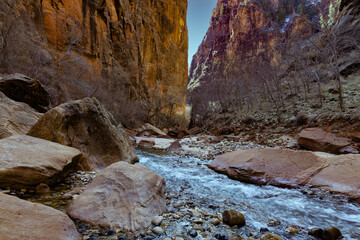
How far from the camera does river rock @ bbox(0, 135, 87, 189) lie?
109 inches

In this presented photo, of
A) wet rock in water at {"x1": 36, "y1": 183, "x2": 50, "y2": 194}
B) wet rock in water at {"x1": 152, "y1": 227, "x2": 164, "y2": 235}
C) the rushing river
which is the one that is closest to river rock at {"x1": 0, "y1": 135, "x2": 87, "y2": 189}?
wet rock in water at {"x1": 36, "y1": 183, "x2": 50, "y2": 194}

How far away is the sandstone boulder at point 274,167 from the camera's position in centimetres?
487

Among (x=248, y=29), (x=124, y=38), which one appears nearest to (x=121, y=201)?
(x=124, y=38)

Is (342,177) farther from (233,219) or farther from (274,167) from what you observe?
(233,219)

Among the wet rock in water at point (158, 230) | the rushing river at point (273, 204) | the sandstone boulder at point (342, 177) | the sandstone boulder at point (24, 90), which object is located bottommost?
the rushing river at point (273, 204)

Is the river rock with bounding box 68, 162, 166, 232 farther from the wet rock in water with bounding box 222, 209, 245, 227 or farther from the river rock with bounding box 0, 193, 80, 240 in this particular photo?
the wet rock in water with bounding box 222, 209, 245, 227

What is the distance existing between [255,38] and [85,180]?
296 feet

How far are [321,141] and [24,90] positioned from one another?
521 inches

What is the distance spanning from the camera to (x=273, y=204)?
12.2 feet

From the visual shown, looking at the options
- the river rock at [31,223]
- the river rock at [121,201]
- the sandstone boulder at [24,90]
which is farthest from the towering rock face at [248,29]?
the river rock at [31,223]

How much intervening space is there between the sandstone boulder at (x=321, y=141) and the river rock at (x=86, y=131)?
8.45m

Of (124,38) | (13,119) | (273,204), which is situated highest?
(124,38)

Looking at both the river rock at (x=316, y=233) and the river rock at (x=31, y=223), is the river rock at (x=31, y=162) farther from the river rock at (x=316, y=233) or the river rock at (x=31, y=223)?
the river rock at (x=316, y=233)

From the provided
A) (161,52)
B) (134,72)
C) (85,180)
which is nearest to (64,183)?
(85,180)
